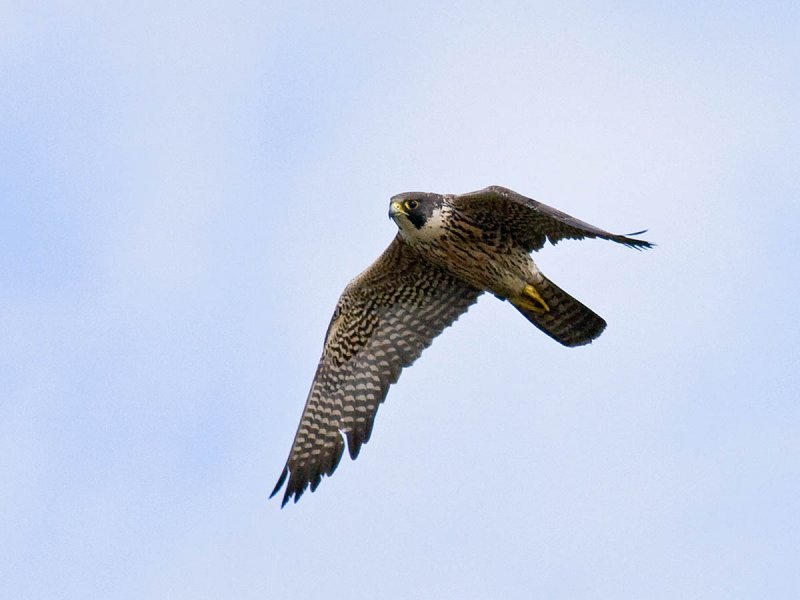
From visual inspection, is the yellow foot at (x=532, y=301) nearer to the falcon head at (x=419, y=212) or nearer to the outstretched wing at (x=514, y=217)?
the outstretched wing at (x=514, y=217)

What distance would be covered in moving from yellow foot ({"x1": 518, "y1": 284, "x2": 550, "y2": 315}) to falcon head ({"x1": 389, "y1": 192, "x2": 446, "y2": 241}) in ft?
2.99

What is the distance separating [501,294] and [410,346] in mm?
1041

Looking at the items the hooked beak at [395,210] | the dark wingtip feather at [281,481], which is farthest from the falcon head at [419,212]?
the dark wingtip feather at [281,481]

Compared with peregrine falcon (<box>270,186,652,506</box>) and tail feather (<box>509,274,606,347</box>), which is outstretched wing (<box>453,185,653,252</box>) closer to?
peregrine falcon (<box>270,186,652,506</box>)

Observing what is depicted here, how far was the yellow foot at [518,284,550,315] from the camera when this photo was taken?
41.2 ft

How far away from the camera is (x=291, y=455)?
1323cm

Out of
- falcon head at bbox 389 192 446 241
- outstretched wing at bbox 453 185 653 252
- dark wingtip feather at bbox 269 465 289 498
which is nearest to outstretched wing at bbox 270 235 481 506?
dark wingtip feather at bbox 269 465 289 498

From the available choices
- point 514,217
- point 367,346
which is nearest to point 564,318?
point 514,217

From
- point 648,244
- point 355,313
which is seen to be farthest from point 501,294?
point 648,244

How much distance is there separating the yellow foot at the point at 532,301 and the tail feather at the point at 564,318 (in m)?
0.03

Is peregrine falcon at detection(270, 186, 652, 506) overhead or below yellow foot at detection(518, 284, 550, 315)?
overhead

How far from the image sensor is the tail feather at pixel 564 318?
1257 centimetres

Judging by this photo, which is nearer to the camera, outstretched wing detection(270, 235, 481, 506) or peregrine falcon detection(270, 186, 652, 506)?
peregrine falcon detection(270, 186, 652, 506)

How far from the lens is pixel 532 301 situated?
12.6m
